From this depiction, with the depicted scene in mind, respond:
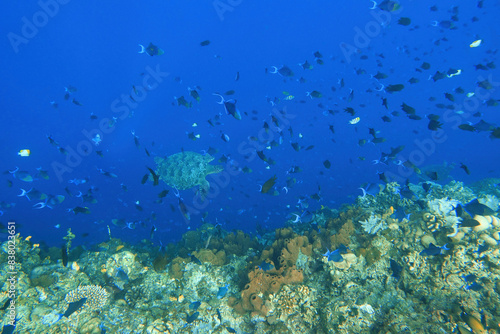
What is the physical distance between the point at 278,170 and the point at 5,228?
1571 inches

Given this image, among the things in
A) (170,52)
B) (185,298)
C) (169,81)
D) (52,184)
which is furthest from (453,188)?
(170,52)

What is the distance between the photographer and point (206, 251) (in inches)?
246

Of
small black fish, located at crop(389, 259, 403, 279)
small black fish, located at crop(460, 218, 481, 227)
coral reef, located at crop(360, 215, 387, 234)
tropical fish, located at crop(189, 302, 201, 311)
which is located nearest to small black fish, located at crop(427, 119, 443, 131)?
small black fish, located at crop(460, 218, 481, 227)

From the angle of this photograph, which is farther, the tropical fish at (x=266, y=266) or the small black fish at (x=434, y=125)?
the small black fish at (x=434, y=125)

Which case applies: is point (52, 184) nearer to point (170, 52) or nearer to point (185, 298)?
point (185, 298)

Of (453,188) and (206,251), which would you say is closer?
(206,251)

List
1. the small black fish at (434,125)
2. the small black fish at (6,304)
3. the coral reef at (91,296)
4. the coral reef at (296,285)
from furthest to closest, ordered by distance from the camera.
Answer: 1. the small black fish at (434,125)
2. the coral reef at (91,296)
3. the coral reef at (296,285)
4. the small black fish at (6,304)

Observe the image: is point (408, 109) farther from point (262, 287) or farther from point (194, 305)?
point (194, 305)

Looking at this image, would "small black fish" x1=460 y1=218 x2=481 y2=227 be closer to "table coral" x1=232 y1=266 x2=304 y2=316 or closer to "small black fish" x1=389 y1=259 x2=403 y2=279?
"small black fish" x1=389 y1=259 x2=403 y2=279

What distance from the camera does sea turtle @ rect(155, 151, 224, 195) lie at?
14977 millimetres

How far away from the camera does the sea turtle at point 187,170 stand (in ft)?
49.1

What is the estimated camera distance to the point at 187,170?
1498cm

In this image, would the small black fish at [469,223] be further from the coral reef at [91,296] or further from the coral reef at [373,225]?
the coral reef at [91,296]

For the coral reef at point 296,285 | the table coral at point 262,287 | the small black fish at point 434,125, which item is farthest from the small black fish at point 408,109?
the table coral at point 262,287
